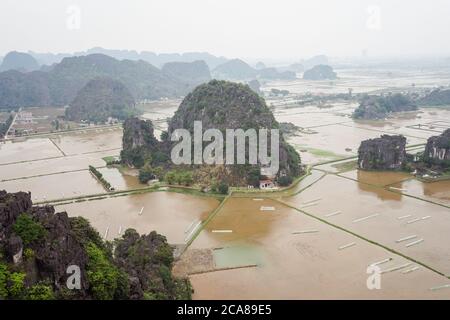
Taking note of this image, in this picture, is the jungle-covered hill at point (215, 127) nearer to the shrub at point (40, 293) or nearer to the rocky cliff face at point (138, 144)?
the rocky cliff face at point (138, 144)

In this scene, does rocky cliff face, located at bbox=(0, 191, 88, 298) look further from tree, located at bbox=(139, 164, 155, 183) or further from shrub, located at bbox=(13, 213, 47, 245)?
tree, located at bbox=(139, 164, 155, 183)

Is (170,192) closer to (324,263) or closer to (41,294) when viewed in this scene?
(324,263)

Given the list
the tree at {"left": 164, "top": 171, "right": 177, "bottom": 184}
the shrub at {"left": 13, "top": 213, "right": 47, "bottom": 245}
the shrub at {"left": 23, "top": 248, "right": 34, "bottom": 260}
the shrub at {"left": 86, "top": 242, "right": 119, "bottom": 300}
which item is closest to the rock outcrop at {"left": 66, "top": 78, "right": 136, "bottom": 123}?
the tree at {"left": 164, "top": 171, "right": 177, "bottom": 184}

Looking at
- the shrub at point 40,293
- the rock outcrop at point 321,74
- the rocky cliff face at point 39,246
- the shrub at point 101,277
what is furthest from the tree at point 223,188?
the rock outcrop at point 321,74

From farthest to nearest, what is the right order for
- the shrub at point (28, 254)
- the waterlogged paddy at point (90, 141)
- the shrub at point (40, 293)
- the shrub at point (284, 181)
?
the waterlogged paddy at point (90, 141)
the shrub at point (284, 181)
the shrub at point (28, 254)
the shrub at point (40, 293)

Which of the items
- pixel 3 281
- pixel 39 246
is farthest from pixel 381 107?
pixel 3 281

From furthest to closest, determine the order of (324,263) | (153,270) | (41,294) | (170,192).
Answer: (170,192)
(324,263)
(153,270)
(41,294)
